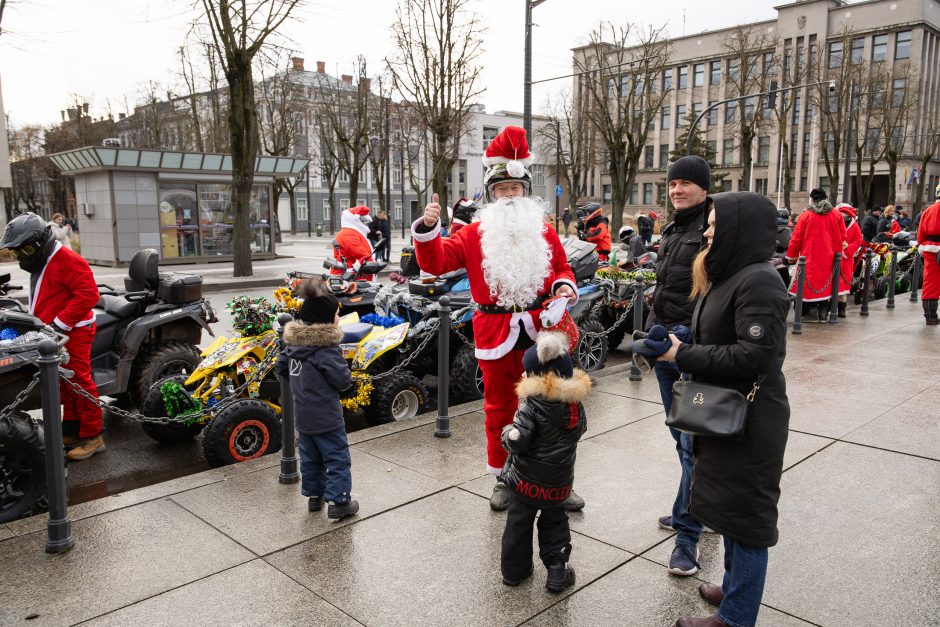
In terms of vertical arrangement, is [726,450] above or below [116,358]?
above

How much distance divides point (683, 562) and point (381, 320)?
12.8 ft

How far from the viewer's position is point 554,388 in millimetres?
3066

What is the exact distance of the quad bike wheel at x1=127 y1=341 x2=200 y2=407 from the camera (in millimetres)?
6117

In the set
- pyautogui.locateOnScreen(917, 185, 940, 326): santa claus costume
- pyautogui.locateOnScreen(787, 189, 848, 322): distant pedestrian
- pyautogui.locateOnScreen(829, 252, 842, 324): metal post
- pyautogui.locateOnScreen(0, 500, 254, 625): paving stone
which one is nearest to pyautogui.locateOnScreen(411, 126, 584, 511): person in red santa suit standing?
pyautogui.locateOnScreen(0, 500, 254, 625): paving stone

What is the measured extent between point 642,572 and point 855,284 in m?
12.2

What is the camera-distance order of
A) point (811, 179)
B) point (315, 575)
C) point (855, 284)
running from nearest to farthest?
1. point (315, 575)
2. point (855, 284)
3. point (811, 179)

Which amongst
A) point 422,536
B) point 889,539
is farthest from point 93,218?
point 889,539

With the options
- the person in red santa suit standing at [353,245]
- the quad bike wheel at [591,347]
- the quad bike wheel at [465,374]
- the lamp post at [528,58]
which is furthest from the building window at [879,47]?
the quad bike wheel at [465,374]

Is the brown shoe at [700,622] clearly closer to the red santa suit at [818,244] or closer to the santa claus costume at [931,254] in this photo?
the red santa suit at [818,244]

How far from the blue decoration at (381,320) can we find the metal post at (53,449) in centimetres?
317

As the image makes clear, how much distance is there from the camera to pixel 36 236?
5.18 metres

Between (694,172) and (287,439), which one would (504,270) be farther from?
(287,439)

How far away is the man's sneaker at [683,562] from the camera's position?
3.41 m

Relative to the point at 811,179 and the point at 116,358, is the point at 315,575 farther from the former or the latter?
the point at 811,179
